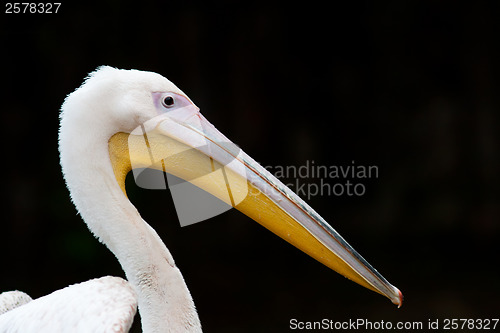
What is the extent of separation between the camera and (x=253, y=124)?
699 cm

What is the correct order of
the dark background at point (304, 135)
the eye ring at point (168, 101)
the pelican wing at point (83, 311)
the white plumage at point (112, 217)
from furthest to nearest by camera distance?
1. the dark background at point (304, 135)
2. the eye ring at point (168, 101)
3. the white plumage at point (112, 217)
4. the pelican wing at point (83, 311)

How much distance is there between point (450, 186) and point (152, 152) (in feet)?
18.1

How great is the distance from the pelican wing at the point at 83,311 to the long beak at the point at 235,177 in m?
0.40

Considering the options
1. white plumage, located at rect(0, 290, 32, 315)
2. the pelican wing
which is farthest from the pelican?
white plumage, located at rect(0, 290, 32, 315)

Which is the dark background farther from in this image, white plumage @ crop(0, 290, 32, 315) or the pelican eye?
the pelican eye

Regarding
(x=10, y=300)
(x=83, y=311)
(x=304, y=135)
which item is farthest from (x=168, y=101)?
(x=304, y=135)

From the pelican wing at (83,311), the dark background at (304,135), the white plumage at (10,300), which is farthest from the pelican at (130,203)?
the dark background at (304,135)

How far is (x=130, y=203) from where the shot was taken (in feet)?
7.36

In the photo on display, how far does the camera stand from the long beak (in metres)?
2.29

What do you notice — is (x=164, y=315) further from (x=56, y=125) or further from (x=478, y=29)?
(x=478, y=29)

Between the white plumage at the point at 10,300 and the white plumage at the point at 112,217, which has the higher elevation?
the white plumage at the point at 112,217

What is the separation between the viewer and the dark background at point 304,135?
595 cm

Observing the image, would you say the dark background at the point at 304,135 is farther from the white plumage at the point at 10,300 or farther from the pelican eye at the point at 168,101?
the pelican eye at the point at 168,101

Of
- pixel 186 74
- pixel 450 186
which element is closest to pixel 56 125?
pixel 186 74
